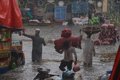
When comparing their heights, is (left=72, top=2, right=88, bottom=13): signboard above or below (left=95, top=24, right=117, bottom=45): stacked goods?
above

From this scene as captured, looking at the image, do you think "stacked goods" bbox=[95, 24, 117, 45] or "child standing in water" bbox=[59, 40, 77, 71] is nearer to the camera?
"child standing in water" bbox=[59, 40, 77, 71]

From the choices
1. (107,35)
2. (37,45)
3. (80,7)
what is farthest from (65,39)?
(80,7)

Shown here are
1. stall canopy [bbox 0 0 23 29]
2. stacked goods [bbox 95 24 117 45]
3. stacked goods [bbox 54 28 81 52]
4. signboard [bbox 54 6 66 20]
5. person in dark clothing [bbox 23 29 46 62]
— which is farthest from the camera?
signboard [bbox 54 6 66 20]

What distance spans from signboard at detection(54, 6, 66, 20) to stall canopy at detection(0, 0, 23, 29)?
88.5 ft

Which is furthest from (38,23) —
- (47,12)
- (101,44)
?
(101,44)

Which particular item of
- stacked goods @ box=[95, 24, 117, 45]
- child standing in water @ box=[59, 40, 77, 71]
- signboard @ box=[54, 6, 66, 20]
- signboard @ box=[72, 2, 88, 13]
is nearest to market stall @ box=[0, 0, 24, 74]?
child standing in water @ box=[59, 40, 77, 71]

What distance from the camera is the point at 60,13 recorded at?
38844mm

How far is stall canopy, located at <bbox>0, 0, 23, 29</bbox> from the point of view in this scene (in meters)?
11.0

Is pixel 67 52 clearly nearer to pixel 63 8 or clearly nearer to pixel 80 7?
pixel 80 7

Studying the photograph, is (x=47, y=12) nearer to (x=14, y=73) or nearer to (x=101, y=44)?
(x=101, y=44)

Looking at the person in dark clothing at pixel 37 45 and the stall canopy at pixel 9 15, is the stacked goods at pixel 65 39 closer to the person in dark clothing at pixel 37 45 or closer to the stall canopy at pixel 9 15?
the stall canopy at pixel 9 15

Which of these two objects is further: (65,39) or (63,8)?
(63,8)

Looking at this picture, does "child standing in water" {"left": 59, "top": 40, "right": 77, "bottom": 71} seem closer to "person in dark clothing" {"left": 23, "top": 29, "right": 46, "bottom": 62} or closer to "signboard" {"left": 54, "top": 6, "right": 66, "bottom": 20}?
"person in dark clothing" {"left": 23, "top": 29, "right": 46, "bottom": 62}

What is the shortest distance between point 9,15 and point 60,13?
27472mm
